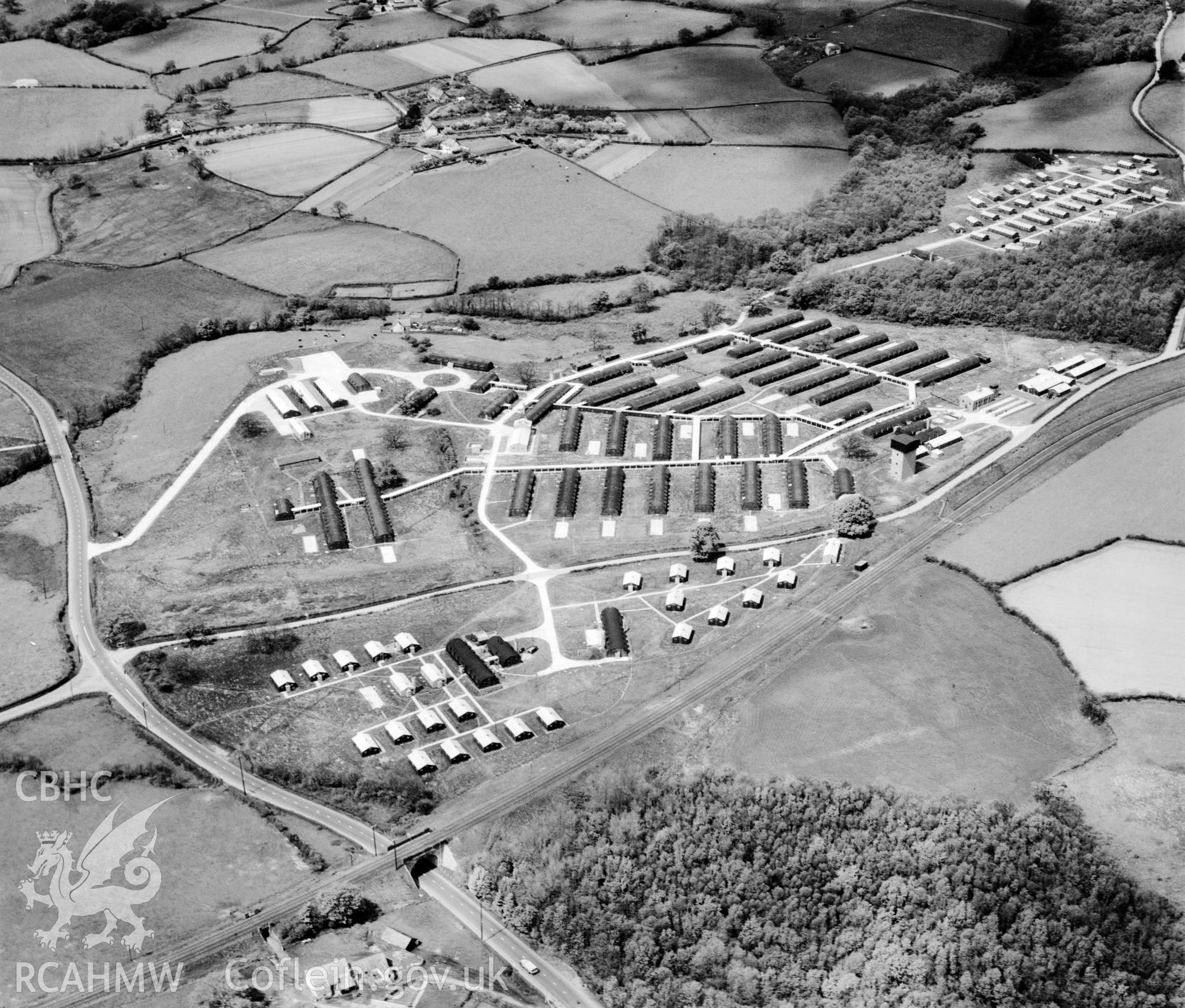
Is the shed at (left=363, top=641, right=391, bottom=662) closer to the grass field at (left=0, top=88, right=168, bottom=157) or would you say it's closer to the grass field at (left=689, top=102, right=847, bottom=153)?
the grass field at (left=689, top=102, right=847, bottom=153)

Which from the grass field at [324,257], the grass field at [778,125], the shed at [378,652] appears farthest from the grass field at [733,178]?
the shed at [378,652]

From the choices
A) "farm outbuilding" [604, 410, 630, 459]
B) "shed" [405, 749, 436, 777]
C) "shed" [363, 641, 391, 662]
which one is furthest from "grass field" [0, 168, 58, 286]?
"shed" [405, 749, 436, 777]

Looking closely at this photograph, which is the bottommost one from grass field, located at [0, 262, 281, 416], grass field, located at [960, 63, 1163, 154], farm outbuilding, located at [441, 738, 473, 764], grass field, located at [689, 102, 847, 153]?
grass field, located at [0, 262, 281, 416]

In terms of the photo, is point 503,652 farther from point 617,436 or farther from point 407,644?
point 617,436

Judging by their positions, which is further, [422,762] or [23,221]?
[23,221]

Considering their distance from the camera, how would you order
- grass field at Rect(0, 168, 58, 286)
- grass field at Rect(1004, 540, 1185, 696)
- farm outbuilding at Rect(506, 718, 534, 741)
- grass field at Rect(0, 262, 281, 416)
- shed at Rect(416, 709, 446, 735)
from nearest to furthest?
farm outbuilding at Rect(506, 718, 534, 741) < shed at Rect(416, 709, 446, 735) < grass field at Rect(1004, 540, 1185, 696) < grass field at Rect(0, 262, 281, 416) < grass field at Rect(0, 168, 58, 286)

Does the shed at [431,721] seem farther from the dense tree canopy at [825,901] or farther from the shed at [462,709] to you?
the dense tree canopy at [825,901]

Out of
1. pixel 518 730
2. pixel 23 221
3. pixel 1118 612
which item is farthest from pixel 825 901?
pixel 23 221
